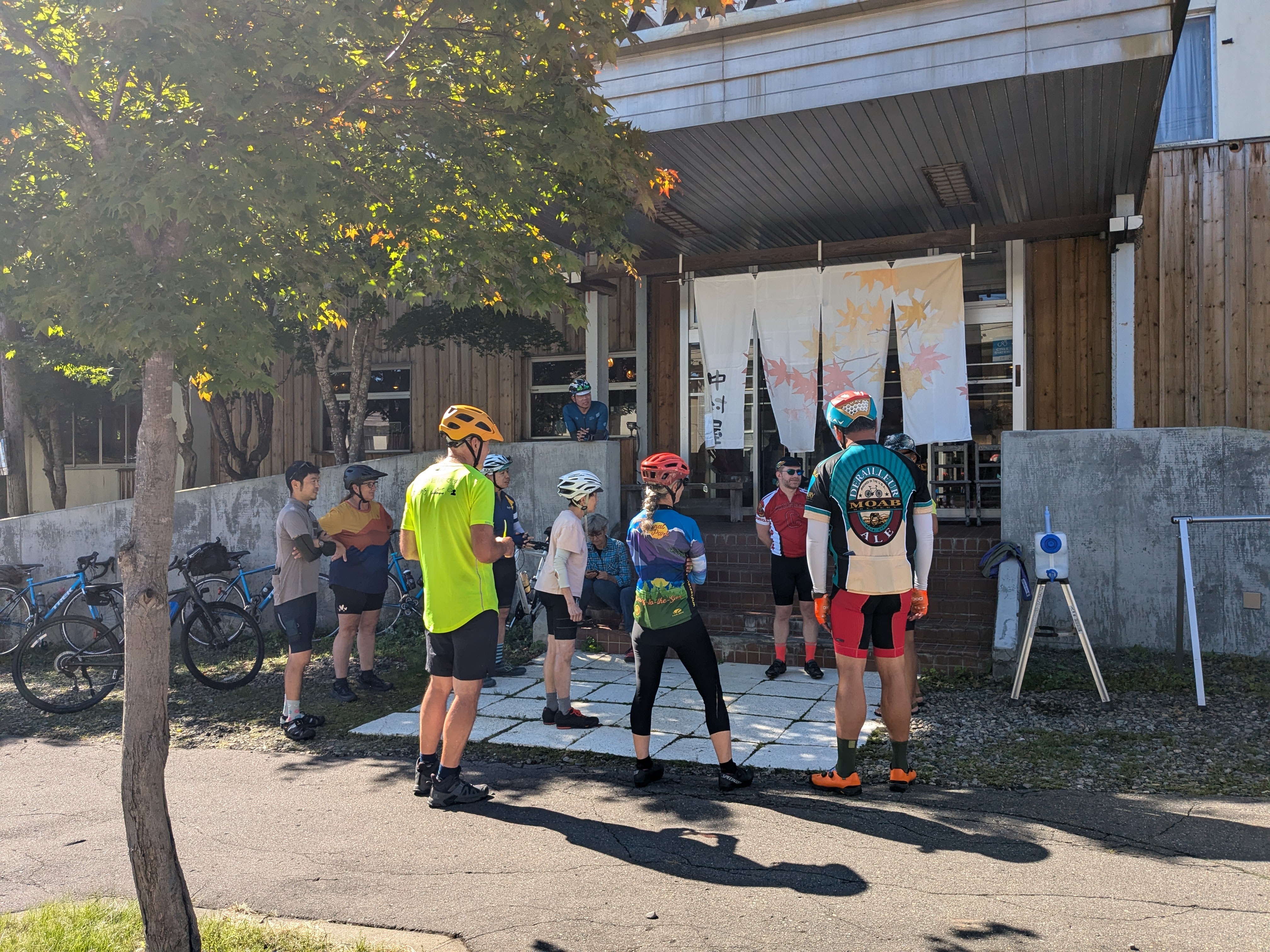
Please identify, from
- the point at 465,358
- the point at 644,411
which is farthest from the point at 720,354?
the point at 465,358

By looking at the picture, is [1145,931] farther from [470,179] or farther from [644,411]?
[644,411]

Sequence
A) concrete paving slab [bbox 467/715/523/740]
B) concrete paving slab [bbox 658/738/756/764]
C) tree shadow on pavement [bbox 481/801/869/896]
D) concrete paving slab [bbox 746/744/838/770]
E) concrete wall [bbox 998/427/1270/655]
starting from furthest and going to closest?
concrete wall [bbox 998/427/1270/655], concrete paving slab [bbox 467/715/523/740], concrete paving slab [bbox 658/738/756/764], concrete paving slab [bbox 746/744/838/770], tree shadow on pavement [bbox 481/801/869/896]

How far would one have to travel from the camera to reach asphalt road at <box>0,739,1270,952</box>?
3438mm

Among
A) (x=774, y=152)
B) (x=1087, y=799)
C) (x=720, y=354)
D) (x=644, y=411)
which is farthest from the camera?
(x=644, y=411)

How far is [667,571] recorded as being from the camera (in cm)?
507

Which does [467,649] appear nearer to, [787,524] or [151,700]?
[151,700]

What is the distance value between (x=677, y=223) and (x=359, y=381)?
506 cm

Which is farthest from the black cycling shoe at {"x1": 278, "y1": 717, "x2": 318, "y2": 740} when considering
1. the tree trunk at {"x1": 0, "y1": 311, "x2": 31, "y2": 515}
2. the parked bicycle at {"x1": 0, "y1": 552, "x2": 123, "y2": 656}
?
the tree trunk at {"x1": 0, "y1": 311, "x2": 31, "y2": 515}

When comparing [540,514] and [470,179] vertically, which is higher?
[470,179]

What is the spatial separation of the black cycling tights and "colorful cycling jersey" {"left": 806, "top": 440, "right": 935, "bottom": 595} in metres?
0.82

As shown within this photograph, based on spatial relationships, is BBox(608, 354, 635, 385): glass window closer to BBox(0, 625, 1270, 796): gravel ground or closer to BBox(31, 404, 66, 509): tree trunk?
BBox(0, 625, 1270, 796): gravel ground

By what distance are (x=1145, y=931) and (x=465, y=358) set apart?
46.3 ft

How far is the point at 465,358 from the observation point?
1608 centimetres

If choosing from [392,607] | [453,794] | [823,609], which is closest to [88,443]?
[392,607]
